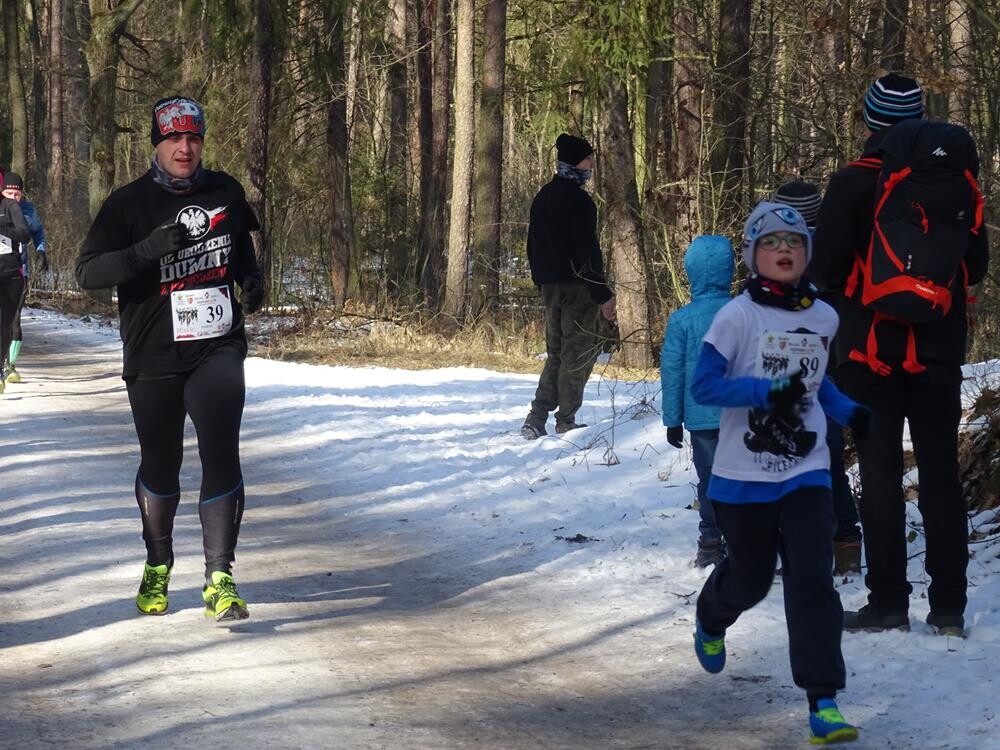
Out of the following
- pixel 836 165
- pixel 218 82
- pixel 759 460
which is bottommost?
pixel 759 460

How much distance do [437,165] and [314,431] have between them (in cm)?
1512

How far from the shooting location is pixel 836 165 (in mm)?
13305

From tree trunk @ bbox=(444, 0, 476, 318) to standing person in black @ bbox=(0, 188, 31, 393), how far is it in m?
8.90

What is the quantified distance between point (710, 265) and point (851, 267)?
1076 millimetres

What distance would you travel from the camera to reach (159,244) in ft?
19.8

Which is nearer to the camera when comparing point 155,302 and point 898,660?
point 898,660

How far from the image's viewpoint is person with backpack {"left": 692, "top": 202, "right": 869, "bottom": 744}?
15.3 ft

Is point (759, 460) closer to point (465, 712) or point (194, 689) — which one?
point (465, 712)

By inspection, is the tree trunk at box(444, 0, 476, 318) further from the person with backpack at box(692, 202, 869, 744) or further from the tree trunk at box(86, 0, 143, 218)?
the person with backpack at box(692, 202, 869, 744)

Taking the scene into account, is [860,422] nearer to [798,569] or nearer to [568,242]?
[798,569]

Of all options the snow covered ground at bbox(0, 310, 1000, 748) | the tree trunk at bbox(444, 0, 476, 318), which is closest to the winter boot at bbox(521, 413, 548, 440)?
the snow covered ground at bbox(0, 310, 1000, 748)

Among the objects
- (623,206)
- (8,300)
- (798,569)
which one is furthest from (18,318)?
(798,569)

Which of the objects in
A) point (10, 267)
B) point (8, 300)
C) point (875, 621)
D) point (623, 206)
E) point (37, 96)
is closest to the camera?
point (875, 621)

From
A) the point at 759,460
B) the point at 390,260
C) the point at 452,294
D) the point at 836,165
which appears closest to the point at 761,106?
the point at 836,165
